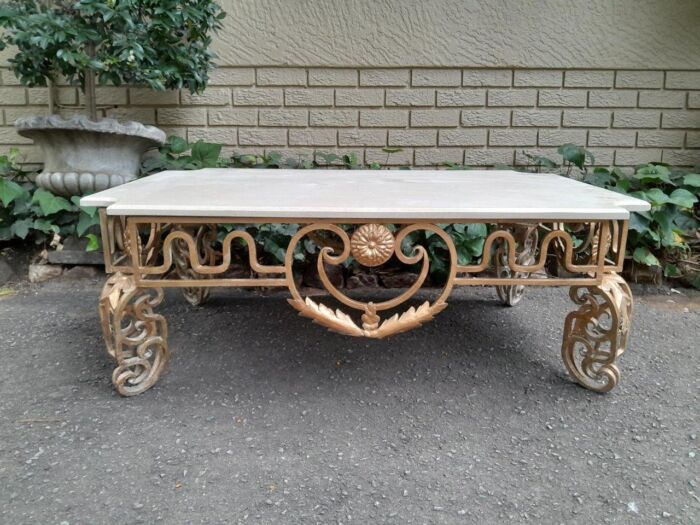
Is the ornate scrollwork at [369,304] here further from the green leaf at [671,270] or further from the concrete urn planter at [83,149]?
the green leaf at [671,270]

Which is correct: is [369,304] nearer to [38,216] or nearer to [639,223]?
[639,223]

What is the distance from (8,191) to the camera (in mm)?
3246

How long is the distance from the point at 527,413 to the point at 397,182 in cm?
117

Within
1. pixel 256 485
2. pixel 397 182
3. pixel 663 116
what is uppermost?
pixel 663 116

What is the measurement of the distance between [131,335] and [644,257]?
3.05 meters

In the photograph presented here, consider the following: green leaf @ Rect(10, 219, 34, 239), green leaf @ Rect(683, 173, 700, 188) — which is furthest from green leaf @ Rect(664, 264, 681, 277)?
green leaf @ Rect(10, 219, 34, 239)

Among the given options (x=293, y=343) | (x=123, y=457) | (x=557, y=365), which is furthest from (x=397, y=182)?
(x=123, y=457)

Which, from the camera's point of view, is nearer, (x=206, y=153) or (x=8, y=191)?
(x=8, y=191)

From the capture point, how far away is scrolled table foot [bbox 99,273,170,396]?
185 cm

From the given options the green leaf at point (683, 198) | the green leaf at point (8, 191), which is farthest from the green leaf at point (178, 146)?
the green leaf at point (683, 198)

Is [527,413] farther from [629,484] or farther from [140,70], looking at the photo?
[140,70]

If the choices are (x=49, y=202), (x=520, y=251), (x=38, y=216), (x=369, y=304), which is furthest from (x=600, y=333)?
(x=38, y=216)

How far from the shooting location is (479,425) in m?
1.83

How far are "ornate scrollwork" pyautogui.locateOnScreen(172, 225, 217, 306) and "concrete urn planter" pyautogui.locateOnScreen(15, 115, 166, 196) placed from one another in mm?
770
